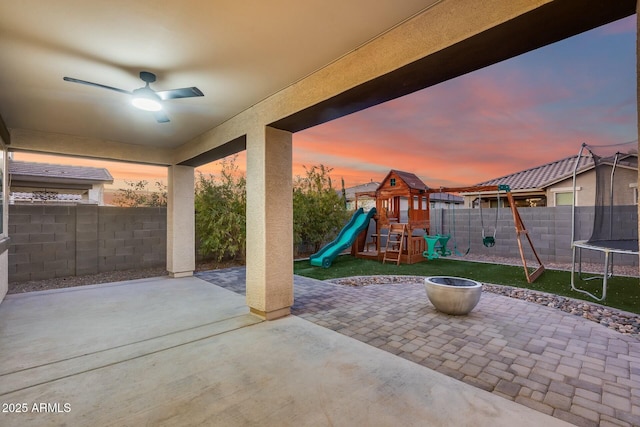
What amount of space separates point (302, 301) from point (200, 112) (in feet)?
10.2

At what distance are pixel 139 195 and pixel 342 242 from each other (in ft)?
19.4

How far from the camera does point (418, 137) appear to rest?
8375mm

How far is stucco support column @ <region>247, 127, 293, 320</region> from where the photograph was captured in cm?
345

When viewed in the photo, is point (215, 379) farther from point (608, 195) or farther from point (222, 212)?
point (608, 195)

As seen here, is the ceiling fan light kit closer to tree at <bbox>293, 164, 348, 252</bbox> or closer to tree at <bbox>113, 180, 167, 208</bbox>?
tree at <bbox>113, 180, 167, 208</bbox>

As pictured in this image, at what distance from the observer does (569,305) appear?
390 cm

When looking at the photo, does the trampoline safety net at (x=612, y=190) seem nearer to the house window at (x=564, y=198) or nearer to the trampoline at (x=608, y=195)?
the trampoline at (x=608, y=195)

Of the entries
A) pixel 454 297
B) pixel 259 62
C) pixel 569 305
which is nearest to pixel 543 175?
pixel 569 305

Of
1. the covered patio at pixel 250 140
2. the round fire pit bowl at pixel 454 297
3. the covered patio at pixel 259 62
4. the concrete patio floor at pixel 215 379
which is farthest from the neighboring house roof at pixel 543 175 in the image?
the concrete patio floor at pixel 215 379

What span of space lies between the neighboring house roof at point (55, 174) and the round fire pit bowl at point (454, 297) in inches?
487

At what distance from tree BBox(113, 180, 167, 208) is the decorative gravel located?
5.63 m

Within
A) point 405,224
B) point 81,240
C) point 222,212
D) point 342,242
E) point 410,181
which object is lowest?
point 342,242

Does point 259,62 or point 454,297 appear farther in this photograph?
point 454,297

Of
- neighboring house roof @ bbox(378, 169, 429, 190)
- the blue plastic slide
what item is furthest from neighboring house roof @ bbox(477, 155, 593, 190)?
the blue plastic slide
